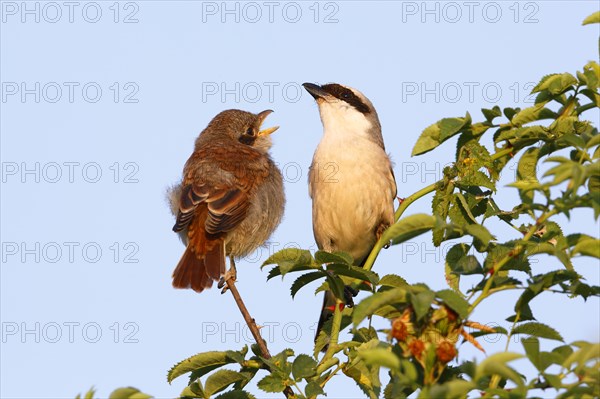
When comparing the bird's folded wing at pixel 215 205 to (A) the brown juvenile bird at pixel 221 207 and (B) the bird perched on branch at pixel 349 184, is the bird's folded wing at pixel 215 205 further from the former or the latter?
(B) the bird perched on branch at pixel 349 184

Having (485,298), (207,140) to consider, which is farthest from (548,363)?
(207,140)

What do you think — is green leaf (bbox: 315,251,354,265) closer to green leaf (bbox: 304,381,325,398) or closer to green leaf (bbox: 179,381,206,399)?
green leaf (bbox: 304,381,325,398)

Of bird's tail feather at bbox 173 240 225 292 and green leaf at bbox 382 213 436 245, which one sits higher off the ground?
green leaf at bbox 382 213 436 245

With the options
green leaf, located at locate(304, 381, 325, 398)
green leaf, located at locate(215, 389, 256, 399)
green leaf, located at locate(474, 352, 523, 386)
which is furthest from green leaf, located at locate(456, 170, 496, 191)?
green leaf, located at locate(474, 352, 523, 386)

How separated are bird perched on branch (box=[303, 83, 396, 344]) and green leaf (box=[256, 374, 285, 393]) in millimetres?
2949

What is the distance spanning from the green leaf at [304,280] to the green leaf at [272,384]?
0.40 metres

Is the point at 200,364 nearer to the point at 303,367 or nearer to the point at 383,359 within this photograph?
the point at 303,367

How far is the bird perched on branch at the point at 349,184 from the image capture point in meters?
6.28

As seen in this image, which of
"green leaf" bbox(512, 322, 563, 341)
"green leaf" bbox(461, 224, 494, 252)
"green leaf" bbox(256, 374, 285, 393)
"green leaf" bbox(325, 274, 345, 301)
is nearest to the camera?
"green leaf" bbox(461, 224, 494, 252)

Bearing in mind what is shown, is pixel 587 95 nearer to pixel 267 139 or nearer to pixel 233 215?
pixel 233 215

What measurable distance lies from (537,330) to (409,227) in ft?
1.84

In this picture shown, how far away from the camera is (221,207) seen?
19.5ft

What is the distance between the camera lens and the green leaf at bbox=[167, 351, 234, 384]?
3.36 m

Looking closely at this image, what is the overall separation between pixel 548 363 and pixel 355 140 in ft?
14.2
